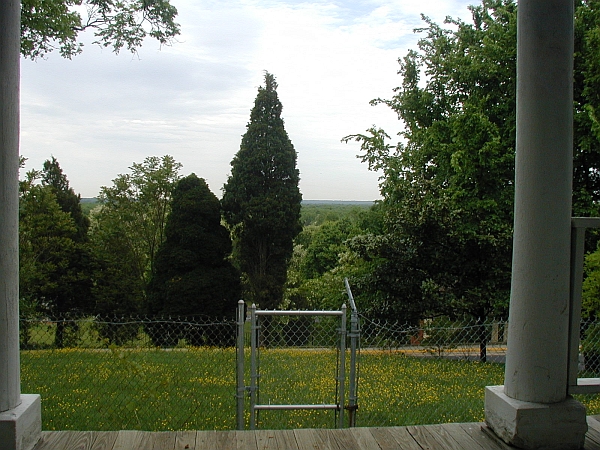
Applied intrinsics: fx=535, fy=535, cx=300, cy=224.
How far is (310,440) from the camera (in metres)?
2.06

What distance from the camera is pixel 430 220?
9508 mm

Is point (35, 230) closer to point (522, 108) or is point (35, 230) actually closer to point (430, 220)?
point (430, 220)

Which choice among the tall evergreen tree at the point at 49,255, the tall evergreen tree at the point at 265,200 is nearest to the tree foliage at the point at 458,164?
the tall evergreen tree at the point at 265,200

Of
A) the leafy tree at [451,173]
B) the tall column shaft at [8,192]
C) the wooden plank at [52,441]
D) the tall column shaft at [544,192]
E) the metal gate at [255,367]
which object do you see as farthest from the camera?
the leafy tree at [451,173]

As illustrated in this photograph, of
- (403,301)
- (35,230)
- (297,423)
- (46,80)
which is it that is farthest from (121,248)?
(297,423)

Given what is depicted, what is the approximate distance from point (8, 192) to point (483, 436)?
1.92 metres

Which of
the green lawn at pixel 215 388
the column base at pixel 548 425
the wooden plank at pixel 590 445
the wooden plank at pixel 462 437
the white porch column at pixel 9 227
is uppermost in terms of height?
the white porch column at pixel 9 227

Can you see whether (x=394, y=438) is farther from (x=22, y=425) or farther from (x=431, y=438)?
(x=22, y=425)

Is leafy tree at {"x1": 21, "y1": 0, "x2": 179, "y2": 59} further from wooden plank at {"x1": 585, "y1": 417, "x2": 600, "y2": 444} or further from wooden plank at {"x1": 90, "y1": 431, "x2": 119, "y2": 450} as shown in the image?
wooden plank at {"x1": 585, "y1": 417, "x2": 600, "y2": 444}

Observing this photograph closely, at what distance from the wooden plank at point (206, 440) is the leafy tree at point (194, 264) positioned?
43.2ft

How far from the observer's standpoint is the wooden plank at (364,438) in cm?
200

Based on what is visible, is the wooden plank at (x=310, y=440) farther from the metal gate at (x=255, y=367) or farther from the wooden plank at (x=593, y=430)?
the metal gate at (x=255, y=367)

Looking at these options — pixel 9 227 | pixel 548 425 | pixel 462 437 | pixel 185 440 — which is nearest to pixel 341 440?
pixel 462 437

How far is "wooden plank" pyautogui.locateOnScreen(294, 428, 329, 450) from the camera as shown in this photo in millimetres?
1995
